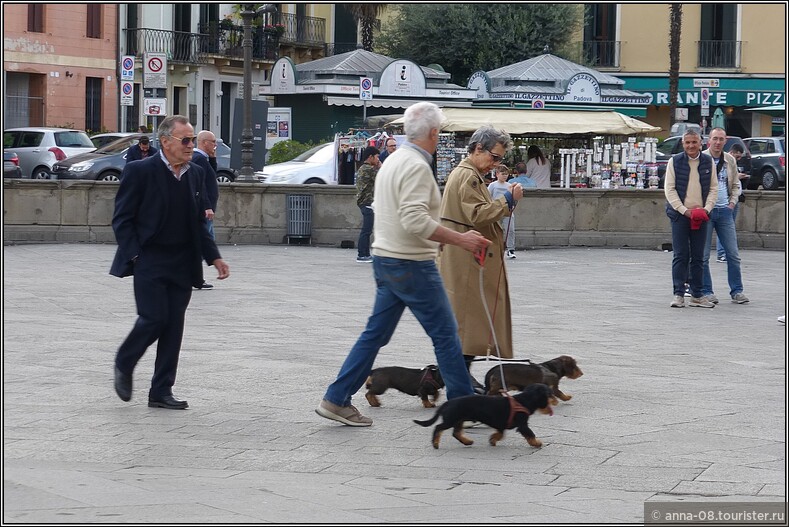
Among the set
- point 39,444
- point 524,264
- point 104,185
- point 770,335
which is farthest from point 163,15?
point 39,444

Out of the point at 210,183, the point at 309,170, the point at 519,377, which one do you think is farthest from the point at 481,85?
the point at 519,377

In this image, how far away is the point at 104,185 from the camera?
19672 mm

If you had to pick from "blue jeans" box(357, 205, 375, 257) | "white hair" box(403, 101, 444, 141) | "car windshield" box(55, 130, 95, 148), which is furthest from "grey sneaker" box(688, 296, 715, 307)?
"car windshield" box(55, 130, 95, 148)

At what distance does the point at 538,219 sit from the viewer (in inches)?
810

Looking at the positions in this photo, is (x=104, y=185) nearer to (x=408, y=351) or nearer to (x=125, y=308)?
(x=125, y=308)

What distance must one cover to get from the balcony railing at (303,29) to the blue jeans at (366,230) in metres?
34.4

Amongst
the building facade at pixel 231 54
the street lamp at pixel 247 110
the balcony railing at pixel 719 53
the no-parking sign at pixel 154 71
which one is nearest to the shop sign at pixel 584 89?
the building facade at pixel 231 54

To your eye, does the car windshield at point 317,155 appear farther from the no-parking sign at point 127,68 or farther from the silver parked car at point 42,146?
the silver parked car at point 42,146

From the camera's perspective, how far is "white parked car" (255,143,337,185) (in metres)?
27.3

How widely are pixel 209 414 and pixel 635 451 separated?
2.39m

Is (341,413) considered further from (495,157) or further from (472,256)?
(495,157)

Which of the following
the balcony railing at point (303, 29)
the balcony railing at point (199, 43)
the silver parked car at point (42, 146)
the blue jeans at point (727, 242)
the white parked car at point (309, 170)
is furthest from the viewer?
the balcony railing at point (303, 29)

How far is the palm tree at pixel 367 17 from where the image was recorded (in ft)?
168

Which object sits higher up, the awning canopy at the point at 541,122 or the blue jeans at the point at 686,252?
the awning canopy at the point at 541,122
